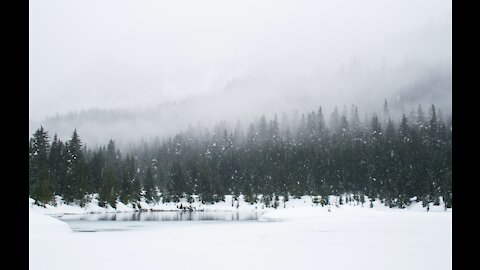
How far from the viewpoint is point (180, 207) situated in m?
110

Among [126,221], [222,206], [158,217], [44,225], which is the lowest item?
[222,206]

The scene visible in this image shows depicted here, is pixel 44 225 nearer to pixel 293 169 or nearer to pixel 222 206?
pixel 222 206

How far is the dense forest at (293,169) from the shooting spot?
291 ft

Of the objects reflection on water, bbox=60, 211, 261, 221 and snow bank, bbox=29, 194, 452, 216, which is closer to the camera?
reflection on water, bbox=60, 211, 261, 221

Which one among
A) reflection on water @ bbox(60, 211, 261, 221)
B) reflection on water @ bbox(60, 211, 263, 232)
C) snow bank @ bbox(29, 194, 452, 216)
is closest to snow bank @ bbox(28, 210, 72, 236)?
reflection on water @ bbox(60, 211, 263, 232)

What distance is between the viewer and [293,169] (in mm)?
129625

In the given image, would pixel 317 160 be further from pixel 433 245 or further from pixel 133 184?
pixel 433 245

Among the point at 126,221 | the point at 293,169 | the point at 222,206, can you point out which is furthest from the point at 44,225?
the point at 293,169

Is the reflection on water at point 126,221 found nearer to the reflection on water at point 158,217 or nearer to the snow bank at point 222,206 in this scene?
the reflection on water at point 158,217

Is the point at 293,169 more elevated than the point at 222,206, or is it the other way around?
the point at 293,169

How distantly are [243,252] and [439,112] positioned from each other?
157 meters

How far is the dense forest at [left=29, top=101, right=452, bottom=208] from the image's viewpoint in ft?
291

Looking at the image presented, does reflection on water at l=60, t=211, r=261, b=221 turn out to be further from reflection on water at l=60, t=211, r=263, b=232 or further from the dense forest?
the dense forest

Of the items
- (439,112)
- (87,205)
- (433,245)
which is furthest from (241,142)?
(433,245)
